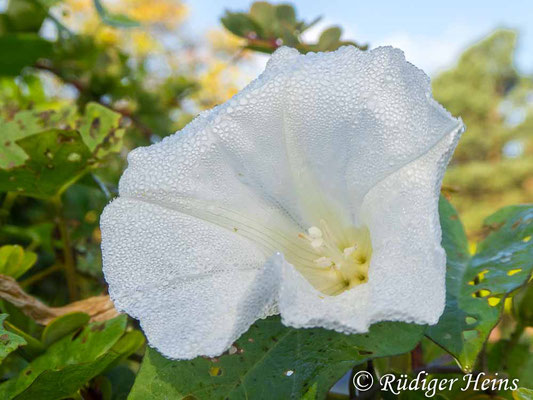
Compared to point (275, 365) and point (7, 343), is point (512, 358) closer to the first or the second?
point (275, 365)

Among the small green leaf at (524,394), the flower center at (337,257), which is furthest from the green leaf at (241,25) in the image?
the small green leaf at (524,394)

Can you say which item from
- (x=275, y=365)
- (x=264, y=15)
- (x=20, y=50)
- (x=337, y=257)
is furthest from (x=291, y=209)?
(x=20, y=50)

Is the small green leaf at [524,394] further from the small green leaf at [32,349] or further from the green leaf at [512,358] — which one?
the small green leaf at [32,349]

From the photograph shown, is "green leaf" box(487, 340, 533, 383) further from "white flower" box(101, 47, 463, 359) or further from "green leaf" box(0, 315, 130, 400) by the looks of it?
"green leaf" box(0, 315, 130, 400)

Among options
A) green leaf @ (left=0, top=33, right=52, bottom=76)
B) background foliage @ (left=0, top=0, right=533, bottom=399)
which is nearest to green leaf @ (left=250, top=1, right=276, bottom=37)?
background foliage @ (left=0, top=0, right=533, bottom=399)

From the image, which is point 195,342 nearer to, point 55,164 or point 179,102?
point 55,164

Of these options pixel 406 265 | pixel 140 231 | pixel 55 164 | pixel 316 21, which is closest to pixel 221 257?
pixel 140 231
